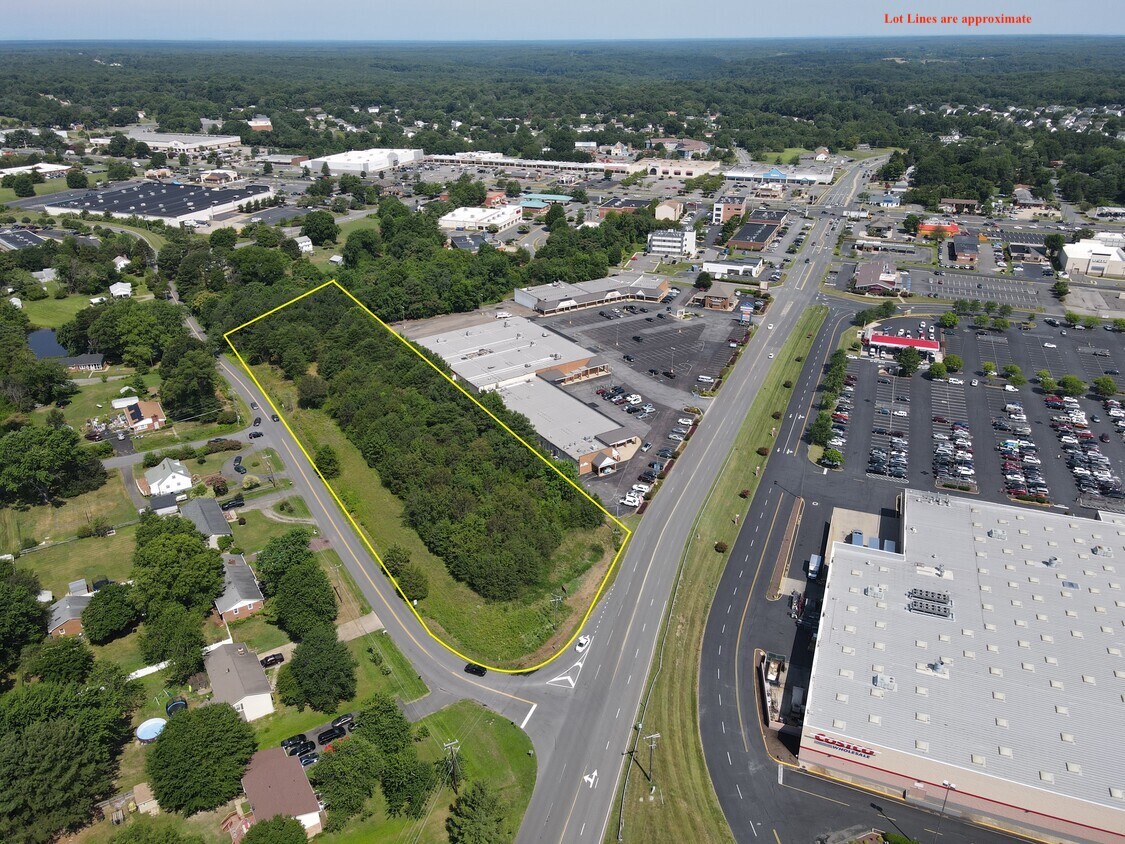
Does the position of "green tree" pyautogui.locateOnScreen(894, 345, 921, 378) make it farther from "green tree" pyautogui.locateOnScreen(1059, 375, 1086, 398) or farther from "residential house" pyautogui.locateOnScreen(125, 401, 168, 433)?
"residential house" pyautogui.locateOnScreen(125, 401, 168, 433)

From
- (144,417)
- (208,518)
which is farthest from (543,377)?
(144,417)

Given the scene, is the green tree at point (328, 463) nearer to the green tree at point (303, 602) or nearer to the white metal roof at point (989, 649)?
the green tree at point (303, 602)

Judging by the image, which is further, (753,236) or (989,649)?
(753,236)

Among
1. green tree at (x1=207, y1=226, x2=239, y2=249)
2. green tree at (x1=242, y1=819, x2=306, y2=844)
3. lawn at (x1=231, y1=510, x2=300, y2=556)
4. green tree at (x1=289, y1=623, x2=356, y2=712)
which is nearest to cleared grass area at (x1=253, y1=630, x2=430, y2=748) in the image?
green tree at (x1=289, y1=623, x2=356, y2=712)

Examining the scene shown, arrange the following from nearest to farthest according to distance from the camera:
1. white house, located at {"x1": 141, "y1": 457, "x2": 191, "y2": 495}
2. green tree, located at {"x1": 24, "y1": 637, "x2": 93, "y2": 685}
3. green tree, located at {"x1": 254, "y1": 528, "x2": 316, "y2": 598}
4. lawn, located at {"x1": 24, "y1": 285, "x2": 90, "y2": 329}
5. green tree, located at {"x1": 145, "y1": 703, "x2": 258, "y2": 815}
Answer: green tree, located at {"x1": 145, "y1": 703, "x2": 258, "y2": 815} → green tree, located at {"x1": 24, "y1": 637, "x2": 93, "y2": 685} → green tree, located at {"x1": 254, "y1": 528, "x2": 316, "y2": 598} → white house, located at {"x1": 141, "y1": 457, "x2": 191, "y2": 495} → lawn, located at {"x1": 24, "y1": 285, "x2": 90, "y2": 329}

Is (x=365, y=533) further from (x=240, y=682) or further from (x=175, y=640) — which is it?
(x=240, y=682)

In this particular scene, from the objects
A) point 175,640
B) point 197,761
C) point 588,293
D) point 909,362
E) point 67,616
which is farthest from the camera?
point 588,293

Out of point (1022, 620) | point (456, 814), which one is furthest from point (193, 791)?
point (1022, 620)
